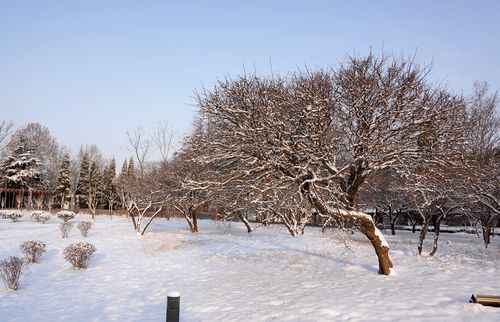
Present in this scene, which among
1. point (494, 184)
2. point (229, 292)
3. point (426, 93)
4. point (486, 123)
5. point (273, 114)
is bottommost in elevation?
point (229, 292)

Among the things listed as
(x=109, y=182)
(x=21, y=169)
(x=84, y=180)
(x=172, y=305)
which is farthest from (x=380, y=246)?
(x=109, y=182)

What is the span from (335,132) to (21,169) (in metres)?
49.2

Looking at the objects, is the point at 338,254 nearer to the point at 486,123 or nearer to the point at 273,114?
the point at 273,114

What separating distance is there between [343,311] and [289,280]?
342cm

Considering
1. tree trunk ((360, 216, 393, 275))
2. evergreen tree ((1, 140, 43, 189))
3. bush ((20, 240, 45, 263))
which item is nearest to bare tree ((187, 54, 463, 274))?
tree trunk ((360, 216, 393, 275))

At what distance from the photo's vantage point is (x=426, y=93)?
10.5 meters

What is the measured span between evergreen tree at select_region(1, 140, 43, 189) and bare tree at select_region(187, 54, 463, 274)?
1806 inches

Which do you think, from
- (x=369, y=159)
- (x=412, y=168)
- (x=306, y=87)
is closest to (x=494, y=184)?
(x=412, y=168)

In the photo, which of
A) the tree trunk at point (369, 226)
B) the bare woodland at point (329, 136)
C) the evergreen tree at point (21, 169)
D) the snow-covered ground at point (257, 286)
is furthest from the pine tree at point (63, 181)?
the tree trunk at point (369, 226)

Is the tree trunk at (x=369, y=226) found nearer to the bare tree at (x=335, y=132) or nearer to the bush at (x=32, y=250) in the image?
the bare tree at (x=335, y=132)

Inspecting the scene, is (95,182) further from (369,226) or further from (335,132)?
(369,226)

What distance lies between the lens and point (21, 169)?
48438mm

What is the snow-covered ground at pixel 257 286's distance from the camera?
709cm

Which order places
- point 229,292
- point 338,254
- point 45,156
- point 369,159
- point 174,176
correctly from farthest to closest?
point 45,156 → point 174,176 → point 338,254 → point 369,159 → point 229,292
